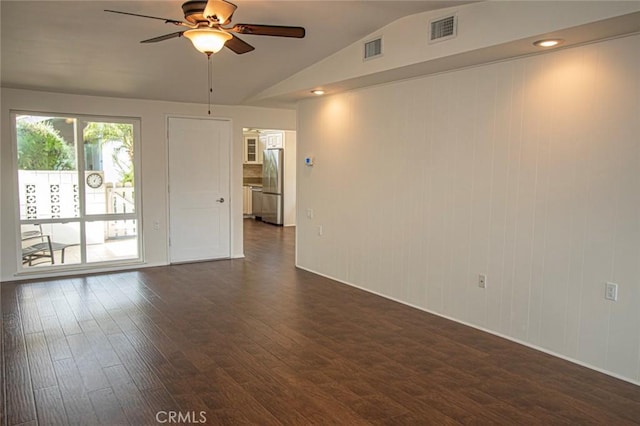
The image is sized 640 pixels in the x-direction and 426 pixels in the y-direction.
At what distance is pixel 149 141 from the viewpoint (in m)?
6.47

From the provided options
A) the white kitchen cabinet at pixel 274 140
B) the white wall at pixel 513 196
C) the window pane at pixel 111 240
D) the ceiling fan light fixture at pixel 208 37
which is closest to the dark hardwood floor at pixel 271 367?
the white wall at pixel 513 196

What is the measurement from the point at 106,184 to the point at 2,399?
3.92 m

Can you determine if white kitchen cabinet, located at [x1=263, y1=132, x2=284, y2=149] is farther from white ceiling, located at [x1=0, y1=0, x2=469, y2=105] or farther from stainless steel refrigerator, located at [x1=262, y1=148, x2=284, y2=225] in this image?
white ceiling, located at [x1=0, y1=0, x2=469, y2=105]

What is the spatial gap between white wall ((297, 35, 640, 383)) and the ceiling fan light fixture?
225 centimetres

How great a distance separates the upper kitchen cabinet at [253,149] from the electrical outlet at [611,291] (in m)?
10.1

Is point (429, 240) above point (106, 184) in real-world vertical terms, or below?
below

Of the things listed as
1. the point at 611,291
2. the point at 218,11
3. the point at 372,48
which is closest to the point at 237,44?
the point at 218,11

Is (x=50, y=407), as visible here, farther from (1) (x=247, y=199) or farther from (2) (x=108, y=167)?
(1) (x=247, y=199)

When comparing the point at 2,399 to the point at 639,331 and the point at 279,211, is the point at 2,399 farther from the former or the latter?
the point at 279,211

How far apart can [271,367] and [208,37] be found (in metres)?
2.34

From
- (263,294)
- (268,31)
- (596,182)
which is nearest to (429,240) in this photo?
(596,182)

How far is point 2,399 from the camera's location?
2830 millimetres

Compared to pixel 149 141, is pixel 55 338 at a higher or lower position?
lower

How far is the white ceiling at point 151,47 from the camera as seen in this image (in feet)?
12.1
